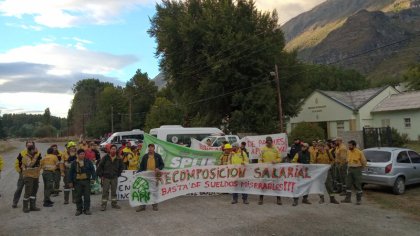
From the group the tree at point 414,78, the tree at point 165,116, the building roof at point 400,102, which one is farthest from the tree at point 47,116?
the building roof at point 400,102

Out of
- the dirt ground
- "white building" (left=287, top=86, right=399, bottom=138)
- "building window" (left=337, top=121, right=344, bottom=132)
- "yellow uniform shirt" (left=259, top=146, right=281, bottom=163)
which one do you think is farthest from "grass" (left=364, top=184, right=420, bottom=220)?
"building window" (left=337, top=121, right=344, bottom=132)

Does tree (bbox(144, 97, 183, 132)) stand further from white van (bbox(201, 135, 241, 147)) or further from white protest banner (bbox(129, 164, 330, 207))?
white protest banner (bbox(129, 164, 330, 207))

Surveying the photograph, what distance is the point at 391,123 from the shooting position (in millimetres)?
45719

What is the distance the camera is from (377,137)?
79.0 ft

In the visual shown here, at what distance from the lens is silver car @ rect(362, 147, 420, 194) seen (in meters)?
14.9

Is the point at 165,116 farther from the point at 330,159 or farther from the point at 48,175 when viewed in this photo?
the point at 48,175

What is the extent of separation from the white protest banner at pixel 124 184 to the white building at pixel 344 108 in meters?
37.1

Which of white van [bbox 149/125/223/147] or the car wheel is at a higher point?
white van [bbox 149/125/223/147]

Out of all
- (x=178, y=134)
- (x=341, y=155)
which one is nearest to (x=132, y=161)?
(x=341, y=155)

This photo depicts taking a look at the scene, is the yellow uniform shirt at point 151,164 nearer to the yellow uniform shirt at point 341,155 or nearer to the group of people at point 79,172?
the group of people at point 79,172

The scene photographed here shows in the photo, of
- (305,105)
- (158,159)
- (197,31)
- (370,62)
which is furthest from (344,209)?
(370,62)

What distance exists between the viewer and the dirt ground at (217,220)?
→ 9516 mm

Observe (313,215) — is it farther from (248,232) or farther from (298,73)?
(298,73)

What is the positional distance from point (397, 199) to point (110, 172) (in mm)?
8997
